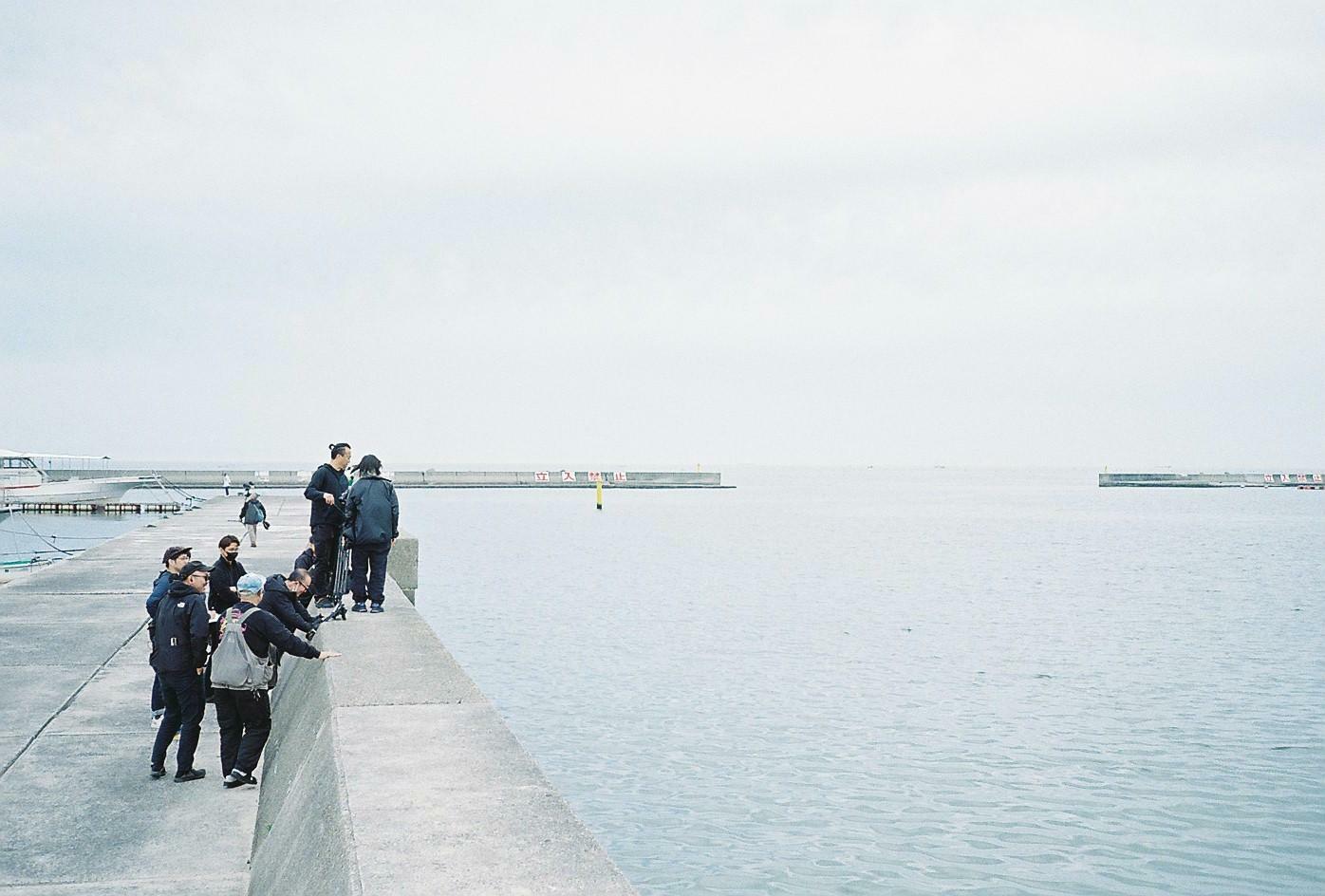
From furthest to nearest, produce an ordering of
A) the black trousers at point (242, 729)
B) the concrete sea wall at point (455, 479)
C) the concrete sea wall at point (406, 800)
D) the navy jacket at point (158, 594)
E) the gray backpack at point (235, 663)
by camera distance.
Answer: the concrete sea wall at point (455, 479) < the navy jacket at point (158, 594) < the black trousers at point (242, 729) < the gray backpack at point (235, 663) < the concrete sea wall at point (406, 800)

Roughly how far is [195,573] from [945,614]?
1145 inches

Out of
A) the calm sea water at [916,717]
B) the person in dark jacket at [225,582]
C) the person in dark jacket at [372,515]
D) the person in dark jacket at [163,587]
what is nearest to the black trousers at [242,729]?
the person in dark jacket at [163,587]

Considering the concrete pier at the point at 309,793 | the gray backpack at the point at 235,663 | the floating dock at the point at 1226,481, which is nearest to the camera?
the concrete pier at the point at 309,793

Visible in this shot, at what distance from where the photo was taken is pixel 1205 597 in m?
40.7

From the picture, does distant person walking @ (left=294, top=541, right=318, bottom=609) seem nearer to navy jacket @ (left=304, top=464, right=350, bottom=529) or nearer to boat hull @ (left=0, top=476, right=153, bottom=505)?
navy jacket @ (left=304, top=464, right=350, bottom=529)

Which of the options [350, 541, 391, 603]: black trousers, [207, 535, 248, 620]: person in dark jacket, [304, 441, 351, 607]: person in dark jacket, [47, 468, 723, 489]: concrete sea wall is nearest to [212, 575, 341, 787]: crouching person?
[207, 535, 248, 620]: person in dark jacket

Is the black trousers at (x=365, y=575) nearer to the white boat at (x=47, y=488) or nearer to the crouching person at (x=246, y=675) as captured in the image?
the crouching person at (x=246, y=675)

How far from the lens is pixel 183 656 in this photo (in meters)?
9.99

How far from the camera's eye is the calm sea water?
12.9 meters

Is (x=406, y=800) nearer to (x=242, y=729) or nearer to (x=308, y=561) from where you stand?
(x=242, y=729)

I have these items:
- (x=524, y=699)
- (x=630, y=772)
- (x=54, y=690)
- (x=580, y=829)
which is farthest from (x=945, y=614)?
(x=580, y=829)

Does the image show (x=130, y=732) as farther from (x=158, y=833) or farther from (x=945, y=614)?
(x=945, y=614)

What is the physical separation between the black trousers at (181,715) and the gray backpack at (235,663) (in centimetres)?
28

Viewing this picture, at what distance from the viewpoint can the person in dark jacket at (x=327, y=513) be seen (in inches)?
542
